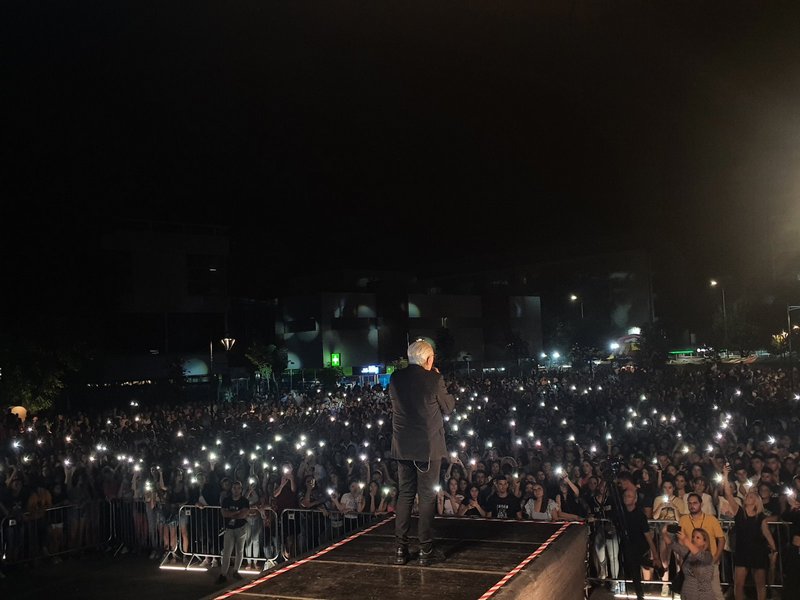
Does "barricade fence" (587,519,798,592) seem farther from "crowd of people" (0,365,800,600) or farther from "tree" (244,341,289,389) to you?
"tree" (244,341,289,389)

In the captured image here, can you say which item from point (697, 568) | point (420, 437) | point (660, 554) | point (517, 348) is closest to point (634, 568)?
point (697, 568)

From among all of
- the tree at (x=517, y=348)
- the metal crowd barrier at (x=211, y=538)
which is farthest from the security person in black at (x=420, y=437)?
the tree at (x=517, y=348)

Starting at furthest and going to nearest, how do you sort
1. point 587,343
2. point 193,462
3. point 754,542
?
point 587,343 < point 193,462 < point 754,542

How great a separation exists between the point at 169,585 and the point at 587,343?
6494 cm

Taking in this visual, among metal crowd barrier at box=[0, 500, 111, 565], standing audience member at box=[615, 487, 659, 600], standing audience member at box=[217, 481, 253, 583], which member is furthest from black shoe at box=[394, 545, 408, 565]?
metal crowd barrier at box=[0, 500, 111, 565]

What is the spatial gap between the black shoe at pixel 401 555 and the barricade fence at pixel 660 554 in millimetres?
3462

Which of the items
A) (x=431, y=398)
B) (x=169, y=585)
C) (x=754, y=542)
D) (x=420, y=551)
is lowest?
(x=169, y=585)

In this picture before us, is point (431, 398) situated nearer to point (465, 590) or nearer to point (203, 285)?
point (465, 590)

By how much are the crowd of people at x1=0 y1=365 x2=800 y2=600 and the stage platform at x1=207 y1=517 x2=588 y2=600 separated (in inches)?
68.1

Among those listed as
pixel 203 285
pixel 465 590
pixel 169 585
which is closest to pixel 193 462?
pixel 169 585

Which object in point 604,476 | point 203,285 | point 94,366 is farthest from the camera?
point 203,285

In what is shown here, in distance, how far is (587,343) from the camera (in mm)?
70812

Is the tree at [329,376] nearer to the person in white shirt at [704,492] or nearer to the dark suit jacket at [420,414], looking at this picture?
the person in white shirt at [704,492]

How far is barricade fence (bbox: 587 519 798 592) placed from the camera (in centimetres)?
773
